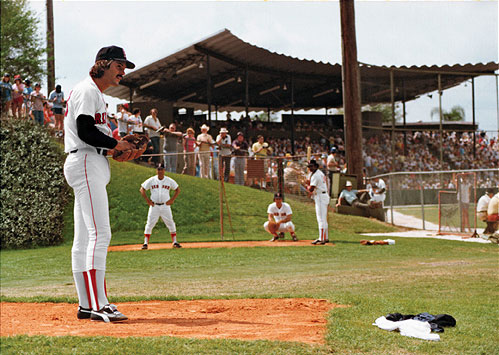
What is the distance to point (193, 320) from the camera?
5.68 m

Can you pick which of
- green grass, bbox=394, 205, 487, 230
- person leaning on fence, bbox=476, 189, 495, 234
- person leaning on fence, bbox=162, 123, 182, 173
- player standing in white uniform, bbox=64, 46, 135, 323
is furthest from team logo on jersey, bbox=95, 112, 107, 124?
person leaning on fence, bbox=162, 123, 182, 173

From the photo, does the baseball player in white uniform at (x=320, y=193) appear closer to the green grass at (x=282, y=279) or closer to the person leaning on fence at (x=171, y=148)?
the green grass at (x=282, y=279)

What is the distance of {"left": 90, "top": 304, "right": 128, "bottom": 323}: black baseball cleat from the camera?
538 centimetres

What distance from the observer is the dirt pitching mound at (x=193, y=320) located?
4988 mm

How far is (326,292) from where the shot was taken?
26.8ft

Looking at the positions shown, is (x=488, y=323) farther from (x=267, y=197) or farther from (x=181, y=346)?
(x=267, y=197)

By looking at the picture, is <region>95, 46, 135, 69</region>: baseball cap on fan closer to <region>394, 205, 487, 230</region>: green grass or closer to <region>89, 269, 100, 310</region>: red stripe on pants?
<region>89, 269, 100, 310</region>: red stripe on pants

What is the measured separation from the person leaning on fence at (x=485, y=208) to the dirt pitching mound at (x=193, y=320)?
41.3 ft

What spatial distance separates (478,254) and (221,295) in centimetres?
809

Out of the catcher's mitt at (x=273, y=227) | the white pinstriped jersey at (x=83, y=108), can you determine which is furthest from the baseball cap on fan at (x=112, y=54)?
the catcher's mitt at (x=273, y=227)

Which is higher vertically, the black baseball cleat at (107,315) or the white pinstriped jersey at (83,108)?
the white pinstriped jersey at (83,108)

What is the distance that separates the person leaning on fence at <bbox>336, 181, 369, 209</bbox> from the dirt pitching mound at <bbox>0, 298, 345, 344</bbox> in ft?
58.6

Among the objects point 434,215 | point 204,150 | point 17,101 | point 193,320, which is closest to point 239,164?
point 204,150

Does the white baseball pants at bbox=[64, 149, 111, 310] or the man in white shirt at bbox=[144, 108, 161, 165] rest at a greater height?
the man in white shirt at bbox=[144, 108, 161, 165]
